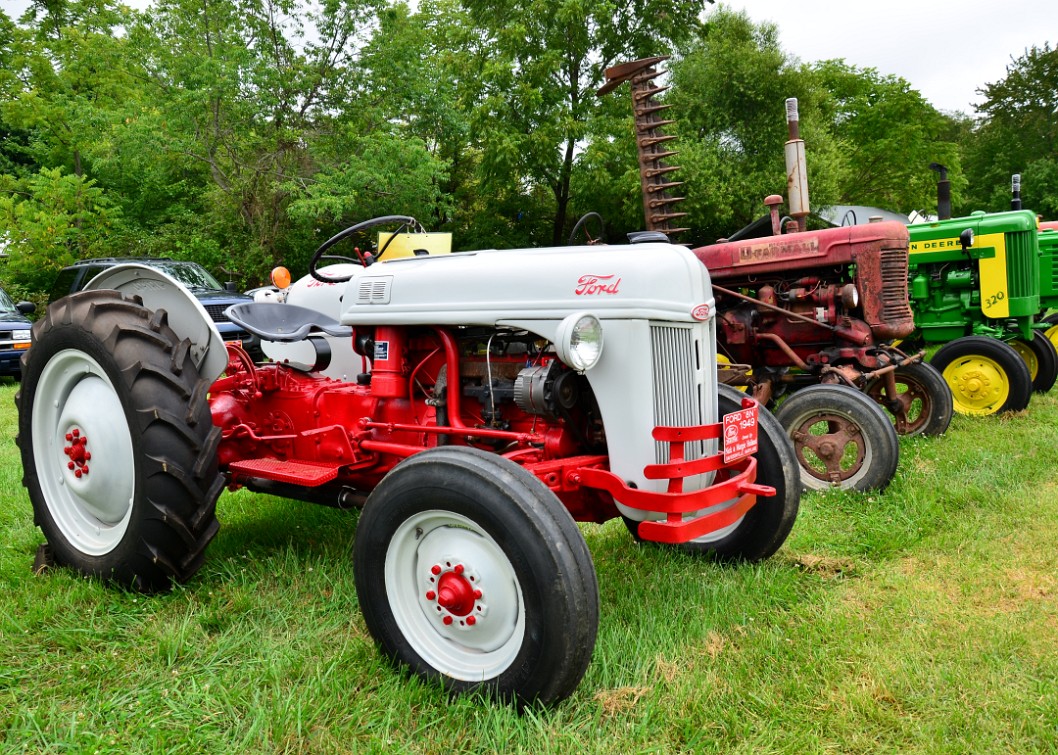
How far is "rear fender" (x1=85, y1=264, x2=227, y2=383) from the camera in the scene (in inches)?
122

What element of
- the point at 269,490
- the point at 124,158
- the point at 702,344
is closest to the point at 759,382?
the point at 702,344

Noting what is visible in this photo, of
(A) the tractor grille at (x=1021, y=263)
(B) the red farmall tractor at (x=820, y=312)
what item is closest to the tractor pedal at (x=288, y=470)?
(B) the red farmall tractor at (x=820, y=312)

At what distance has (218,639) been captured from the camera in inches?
101

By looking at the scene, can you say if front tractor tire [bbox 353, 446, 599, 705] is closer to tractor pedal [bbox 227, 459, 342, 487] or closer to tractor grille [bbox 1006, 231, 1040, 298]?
tractor pedal [bbox 227, 459, 342, 487]

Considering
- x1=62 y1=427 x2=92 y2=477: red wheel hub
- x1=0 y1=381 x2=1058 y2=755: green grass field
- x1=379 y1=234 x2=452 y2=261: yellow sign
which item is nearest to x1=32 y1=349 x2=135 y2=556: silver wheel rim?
x1=62 y1=427 x2=92 y2=477: red wheel hub

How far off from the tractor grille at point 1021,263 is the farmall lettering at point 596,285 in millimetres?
6036

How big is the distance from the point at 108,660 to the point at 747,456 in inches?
88.9

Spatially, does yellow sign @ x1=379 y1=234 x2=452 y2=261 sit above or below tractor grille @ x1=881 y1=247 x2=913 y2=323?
above

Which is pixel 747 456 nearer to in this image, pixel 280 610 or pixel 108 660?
pixel 280 610

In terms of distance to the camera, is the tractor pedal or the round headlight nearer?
the round headlight

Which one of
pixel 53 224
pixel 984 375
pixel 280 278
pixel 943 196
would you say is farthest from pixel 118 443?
pixel 53 224

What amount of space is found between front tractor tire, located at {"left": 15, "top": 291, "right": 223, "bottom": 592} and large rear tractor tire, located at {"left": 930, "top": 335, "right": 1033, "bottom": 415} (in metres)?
5.94

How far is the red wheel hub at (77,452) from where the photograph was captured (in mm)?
3002

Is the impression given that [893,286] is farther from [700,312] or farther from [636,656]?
[636,656]
